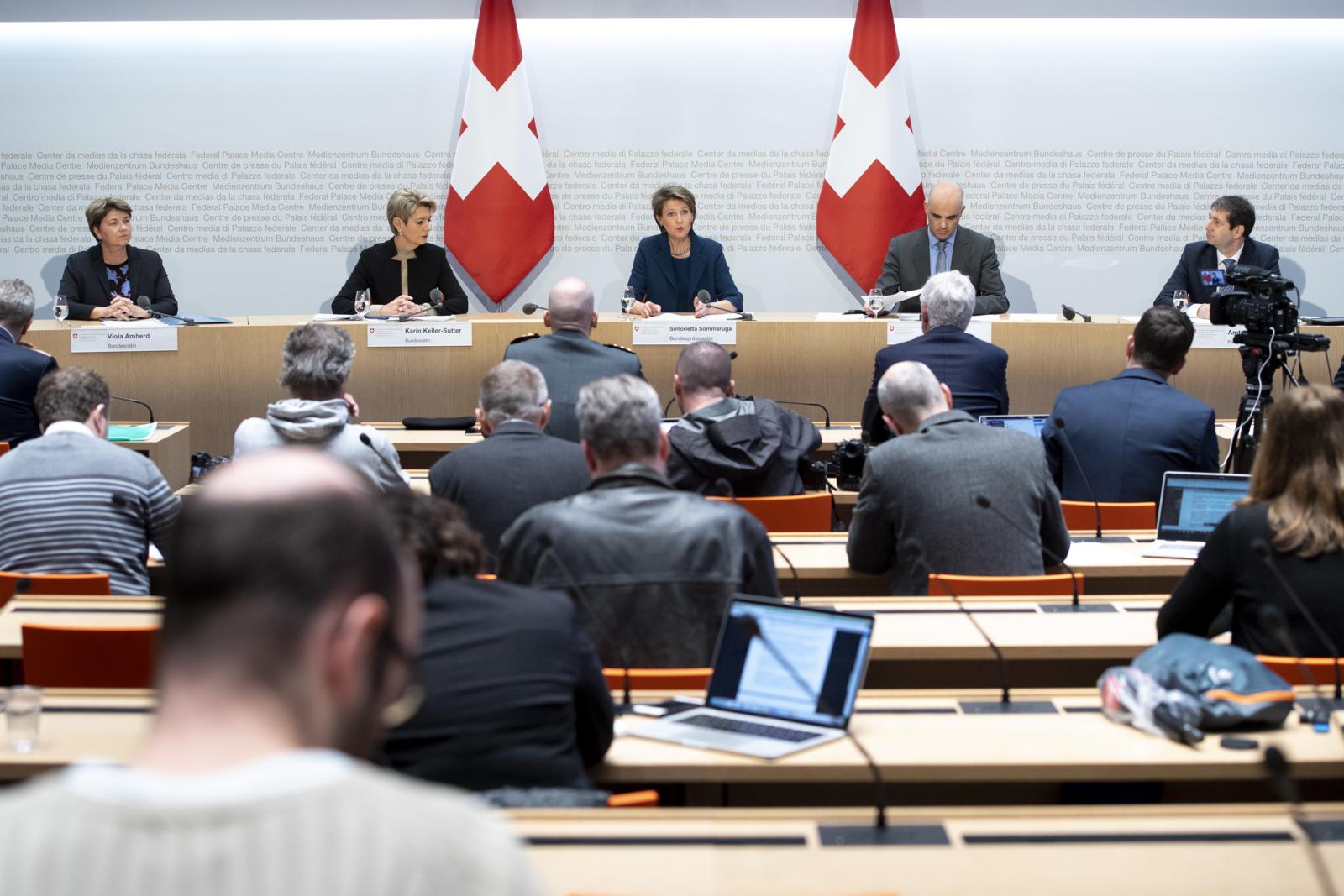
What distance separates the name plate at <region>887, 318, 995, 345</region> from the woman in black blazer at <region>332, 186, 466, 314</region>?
218cm

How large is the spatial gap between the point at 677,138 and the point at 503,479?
5070mm

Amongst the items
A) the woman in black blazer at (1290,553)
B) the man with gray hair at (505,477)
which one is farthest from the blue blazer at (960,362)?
the woman in black blazer at (1290,553)

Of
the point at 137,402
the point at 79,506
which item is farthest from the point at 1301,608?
the point at 137,402

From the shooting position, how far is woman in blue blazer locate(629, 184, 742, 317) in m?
7.43

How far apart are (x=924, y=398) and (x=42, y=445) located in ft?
7.73

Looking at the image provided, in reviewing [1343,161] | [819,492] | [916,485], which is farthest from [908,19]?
[916,485]

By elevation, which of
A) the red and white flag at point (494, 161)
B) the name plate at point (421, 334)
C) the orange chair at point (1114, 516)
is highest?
the red and white flag at point (494, 161)

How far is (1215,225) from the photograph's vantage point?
7176mm

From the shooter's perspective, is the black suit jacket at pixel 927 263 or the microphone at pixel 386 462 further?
the black suit jacket at pixel 927 263

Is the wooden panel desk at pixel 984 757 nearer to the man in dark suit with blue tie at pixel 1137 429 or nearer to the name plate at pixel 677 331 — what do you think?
the man in dark suit with blue tie at pixel 1137 429

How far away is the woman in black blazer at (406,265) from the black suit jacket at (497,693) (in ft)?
16.4

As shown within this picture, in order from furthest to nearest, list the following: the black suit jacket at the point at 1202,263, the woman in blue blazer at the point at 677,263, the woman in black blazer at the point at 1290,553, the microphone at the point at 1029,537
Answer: the woman in blue blazer at the point at 677,263
the black suit jacket at the point at 1202,263
the microphone at the point at 1029,537
the woman in black blazer at the point at 1290,553

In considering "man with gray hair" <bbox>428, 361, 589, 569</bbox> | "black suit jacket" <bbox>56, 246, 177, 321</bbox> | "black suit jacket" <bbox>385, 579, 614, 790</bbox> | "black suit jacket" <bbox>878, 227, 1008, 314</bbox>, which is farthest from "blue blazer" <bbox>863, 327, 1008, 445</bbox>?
"black suit jacket" <bbox>56, 246, 177, 321</bbox>

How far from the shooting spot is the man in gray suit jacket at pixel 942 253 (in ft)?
23.9
